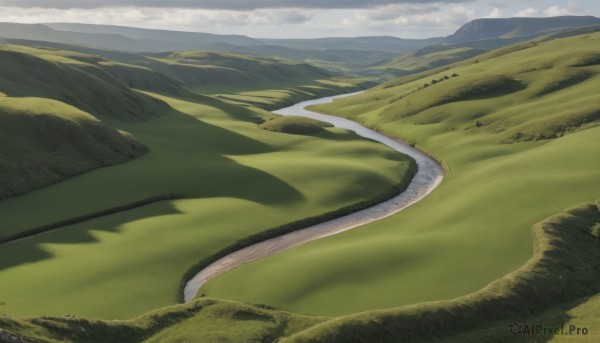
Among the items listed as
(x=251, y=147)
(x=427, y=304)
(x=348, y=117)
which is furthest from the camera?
(x=348, y=117)

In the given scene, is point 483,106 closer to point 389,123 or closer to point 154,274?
point 389,123

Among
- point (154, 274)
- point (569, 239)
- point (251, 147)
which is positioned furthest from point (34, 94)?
point (569, 239)

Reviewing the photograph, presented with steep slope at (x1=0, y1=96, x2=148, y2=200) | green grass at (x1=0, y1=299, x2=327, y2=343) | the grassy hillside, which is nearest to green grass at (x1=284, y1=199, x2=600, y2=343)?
the grassy hillside

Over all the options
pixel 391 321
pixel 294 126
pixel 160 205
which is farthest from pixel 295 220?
pixel 294 126

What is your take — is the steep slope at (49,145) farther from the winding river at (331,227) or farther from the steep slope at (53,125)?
the winding river at (331,227)

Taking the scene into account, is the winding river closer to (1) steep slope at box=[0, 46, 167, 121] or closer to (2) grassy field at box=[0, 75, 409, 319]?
(2) grassy field at box=[0, 75, 409, 319]

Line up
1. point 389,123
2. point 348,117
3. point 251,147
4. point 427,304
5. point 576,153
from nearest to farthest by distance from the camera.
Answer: point 427,304, point 576,153, point 251,147, point 389,123, point 348,117
